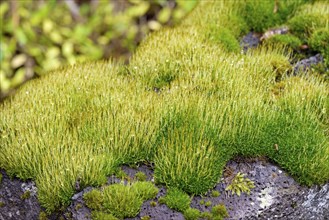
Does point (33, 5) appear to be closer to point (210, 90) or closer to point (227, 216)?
point (210, 90)

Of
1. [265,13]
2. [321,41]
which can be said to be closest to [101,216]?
[321,41]

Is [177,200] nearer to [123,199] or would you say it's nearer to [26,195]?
[123,199]

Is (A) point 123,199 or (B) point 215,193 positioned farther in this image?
(B) point 215,193

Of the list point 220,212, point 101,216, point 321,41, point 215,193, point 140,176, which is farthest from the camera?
point 321,41

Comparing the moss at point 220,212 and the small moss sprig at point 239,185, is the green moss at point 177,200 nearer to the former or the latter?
the moss at point 220,212

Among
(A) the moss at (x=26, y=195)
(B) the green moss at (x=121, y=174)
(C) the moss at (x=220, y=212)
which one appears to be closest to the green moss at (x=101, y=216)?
(B) the green moss at (x=121, y=174)

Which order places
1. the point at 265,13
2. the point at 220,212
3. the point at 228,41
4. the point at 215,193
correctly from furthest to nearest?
1. the point at 265,13
2. the point at 228,41
3. the point at 215,193
4. the point at 220,212

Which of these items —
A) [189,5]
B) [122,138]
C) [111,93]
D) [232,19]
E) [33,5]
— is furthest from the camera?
[33,5]

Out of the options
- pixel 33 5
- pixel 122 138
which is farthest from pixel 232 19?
pixel 33 5
